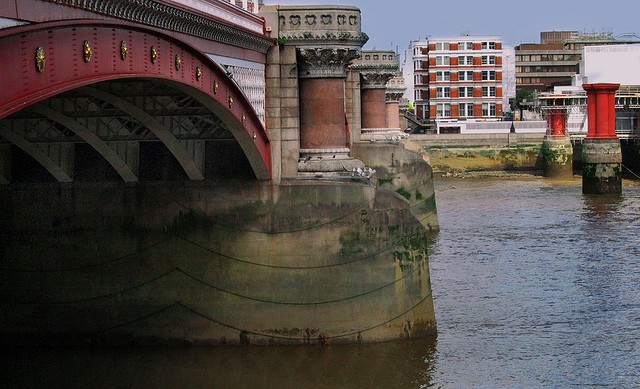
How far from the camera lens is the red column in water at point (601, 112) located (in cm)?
6438

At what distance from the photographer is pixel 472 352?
2314cm

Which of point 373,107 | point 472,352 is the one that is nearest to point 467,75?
point 373,107

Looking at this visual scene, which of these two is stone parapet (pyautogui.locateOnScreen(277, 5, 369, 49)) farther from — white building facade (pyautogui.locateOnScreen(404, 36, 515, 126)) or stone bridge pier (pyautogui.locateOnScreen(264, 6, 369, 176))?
white building facade (pyautogui.locateOnScreen(404, 36, 515, 126))

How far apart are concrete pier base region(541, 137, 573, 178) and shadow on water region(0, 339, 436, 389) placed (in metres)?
52.4

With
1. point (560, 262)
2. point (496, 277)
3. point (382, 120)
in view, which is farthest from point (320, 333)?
point (382, 120)

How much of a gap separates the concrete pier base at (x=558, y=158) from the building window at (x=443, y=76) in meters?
30.5

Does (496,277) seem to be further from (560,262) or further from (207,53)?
(207,53)

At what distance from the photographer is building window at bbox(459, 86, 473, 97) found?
106 metres

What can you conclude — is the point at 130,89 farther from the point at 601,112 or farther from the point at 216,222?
the point at 601,112

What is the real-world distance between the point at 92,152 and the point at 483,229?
2264 cm

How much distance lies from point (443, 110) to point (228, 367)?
3342 inches

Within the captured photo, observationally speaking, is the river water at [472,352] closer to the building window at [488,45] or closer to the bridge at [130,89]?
the bridge at [130,89]

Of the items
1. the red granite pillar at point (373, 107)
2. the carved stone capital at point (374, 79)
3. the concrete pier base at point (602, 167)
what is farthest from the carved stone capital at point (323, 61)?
the concrete pier base at point (602, 167)

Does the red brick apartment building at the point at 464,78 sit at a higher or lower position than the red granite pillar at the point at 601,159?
higher
